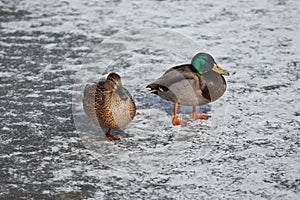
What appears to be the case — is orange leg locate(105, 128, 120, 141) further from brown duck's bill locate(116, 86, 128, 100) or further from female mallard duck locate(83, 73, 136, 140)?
brown duck's bill locate(116, 86, 128, 100)

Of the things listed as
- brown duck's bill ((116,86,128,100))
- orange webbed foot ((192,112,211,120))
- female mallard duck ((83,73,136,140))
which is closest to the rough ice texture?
orange webbed foot ((192,112,211,120))

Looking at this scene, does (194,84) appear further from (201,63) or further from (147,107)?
(147,107)

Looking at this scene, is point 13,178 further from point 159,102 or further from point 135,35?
point 135,35

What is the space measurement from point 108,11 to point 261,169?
13.4ft

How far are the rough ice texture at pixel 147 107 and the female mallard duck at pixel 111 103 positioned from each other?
19cm

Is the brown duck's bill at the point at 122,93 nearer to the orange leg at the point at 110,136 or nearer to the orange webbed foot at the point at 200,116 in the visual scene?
the orange leg at the point at 110,136

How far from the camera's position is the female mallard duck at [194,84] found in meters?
4.45

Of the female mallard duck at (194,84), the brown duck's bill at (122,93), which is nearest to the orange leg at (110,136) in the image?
the brown duck's bill at (122,93)

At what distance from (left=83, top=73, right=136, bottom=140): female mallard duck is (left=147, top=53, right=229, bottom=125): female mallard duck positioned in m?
0.38

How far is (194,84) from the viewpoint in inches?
175

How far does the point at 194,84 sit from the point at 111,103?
0.67 meters

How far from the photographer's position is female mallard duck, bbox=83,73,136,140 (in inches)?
166

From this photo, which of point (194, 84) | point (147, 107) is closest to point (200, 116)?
point (194, 84)

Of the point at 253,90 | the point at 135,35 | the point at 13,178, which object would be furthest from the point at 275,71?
the point at 13,178
